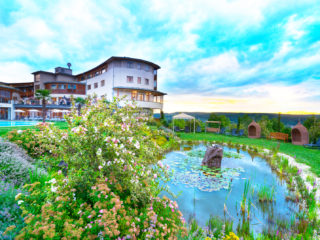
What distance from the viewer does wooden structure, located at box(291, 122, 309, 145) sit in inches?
502

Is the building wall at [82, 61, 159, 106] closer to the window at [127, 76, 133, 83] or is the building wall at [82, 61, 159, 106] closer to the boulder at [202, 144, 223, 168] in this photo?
the window at [127, 76, 133, 83]

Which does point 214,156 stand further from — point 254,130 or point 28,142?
point 254,130

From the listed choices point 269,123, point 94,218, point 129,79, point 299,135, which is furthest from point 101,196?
point 129,79

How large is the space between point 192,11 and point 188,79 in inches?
450

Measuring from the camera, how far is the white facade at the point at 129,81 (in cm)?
2902

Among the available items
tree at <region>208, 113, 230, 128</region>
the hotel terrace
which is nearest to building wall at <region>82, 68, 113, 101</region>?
the hotel terrace

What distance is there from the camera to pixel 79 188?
265 cm

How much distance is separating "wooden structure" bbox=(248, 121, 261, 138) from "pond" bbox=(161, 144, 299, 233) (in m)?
9.96

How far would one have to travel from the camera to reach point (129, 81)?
29734 mm

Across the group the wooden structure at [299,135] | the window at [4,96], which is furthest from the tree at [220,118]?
the window at [4,96]

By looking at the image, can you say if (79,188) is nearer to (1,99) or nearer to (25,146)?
(25,146)

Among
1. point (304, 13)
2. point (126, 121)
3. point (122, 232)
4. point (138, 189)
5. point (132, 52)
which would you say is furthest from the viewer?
point (132, 52)

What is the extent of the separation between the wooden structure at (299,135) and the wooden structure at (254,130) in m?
3.10

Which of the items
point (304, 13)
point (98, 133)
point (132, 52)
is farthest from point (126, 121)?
point (132, 52)
